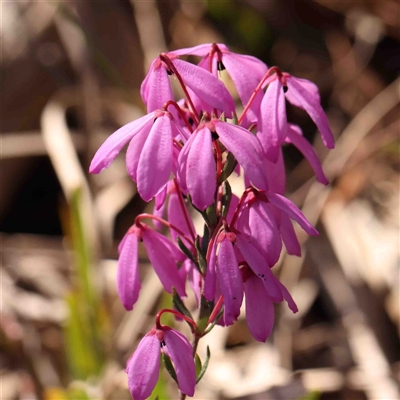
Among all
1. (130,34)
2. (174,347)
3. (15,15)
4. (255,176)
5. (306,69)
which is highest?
(255,176)

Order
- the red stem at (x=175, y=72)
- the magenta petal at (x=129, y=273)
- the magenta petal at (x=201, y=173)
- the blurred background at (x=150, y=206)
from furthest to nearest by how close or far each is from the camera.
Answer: the blurred background at (x=150, y=206) < the magenta petal at (x=129, y=273) < the red stem at (x=175, y=72) < the magenta petal at (x=201, y=173)

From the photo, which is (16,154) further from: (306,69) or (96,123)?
(306,69)

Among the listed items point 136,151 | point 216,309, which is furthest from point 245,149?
point 216,309

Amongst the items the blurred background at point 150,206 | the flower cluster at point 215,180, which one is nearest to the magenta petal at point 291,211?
the flower cluster at point 215,180

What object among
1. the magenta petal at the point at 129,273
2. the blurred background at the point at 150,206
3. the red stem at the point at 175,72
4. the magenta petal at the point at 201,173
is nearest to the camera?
the magenta petal at the point at 201,173

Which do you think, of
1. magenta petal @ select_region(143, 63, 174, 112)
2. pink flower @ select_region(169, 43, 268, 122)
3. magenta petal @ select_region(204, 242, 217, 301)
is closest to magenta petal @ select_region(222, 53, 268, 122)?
pink flower @ select_region(169, 43, 268, 122)

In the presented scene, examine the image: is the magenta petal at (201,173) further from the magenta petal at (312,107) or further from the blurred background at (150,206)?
the blurred background at (150,206)

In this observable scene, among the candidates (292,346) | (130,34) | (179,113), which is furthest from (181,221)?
(130,34)
